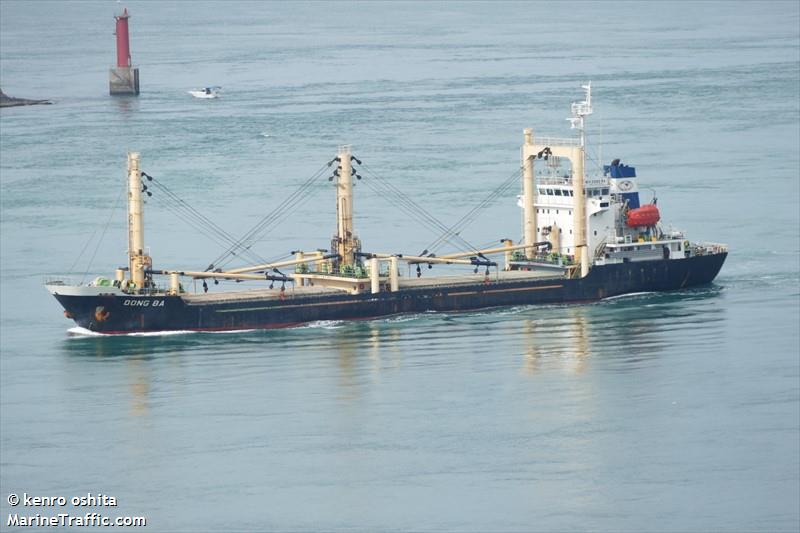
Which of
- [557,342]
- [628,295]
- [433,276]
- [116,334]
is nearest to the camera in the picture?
[557,342]

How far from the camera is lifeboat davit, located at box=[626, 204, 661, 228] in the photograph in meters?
69.6

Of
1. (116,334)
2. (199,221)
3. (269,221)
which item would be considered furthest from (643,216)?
(199,221)

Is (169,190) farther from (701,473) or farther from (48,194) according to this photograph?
(701,473)

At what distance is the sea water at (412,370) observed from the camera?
44625 mm

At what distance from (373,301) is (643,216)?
10961 millimetres

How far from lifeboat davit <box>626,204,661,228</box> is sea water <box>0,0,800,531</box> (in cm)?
293

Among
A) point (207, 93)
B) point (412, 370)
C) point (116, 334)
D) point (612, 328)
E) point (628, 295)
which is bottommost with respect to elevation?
point (412, 370)

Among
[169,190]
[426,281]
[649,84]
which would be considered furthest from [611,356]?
[649,84]

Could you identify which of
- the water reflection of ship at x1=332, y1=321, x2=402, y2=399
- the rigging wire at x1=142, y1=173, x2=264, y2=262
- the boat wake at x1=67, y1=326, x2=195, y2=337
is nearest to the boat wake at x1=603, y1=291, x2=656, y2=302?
the water reflection of ship at x1=332, y1=321, x2=402, y2=399

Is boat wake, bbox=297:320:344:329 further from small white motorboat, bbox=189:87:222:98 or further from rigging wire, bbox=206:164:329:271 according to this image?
small white motorboat, bbox=189:87:222:98

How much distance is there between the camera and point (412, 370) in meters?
56.0

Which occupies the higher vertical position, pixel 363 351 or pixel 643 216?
pixel 643 216

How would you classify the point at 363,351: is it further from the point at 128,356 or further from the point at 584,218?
the point at 584,218

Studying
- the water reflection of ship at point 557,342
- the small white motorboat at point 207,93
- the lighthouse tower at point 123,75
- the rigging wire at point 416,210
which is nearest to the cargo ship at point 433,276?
the rigging wire at point 416,210
